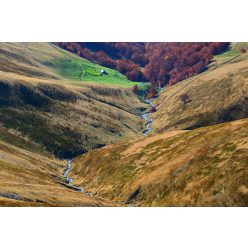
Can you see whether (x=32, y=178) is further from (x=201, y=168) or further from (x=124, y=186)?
(x=201, y=168)

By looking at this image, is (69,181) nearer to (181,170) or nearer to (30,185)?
(30,185)

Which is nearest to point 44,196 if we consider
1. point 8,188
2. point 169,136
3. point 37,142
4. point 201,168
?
point 8,188

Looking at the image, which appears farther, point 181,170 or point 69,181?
point 69,181

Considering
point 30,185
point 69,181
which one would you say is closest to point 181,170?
point 30,185

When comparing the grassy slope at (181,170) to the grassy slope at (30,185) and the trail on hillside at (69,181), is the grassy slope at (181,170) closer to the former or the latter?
the trail on hillside at (69,181)

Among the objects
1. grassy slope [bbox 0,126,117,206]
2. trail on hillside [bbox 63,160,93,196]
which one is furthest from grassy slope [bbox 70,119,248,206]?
grassy slope [bbox 0,126,117,206]

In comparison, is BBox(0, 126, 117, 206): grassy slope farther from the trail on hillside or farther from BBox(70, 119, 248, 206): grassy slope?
BBox(70, 119, 248, 206): grassy slope

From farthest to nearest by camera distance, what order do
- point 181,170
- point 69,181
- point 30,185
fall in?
point 69,181
point 181,170
point 30,185
